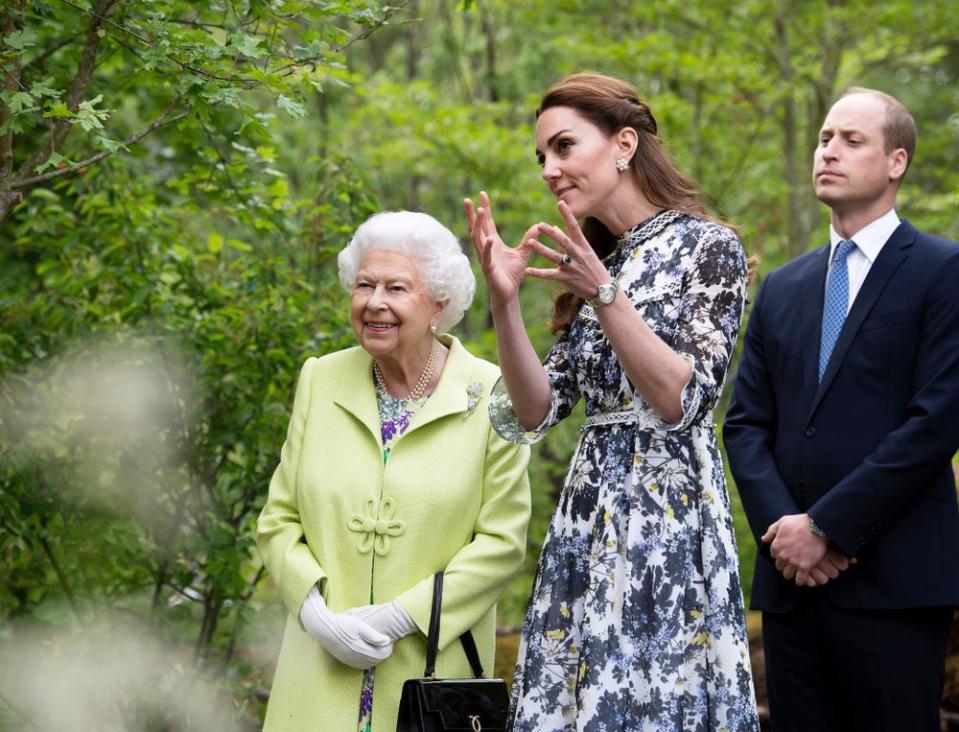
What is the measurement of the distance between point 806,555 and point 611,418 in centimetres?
65

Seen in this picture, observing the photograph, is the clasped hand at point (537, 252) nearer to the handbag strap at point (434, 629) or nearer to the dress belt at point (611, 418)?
the dress belt at point (611, 418)

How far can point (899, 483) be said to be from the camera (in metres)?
2.98

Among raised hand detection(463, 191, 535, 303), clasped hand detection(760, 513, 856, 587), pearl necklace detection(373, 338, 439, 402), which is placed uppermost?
pearl necklace detection(373, 338, 439, 402)

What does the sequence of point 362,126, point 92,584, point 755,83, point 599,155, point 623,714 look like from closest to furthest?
1. point 623,714
2. point 599,155
3. point 92,584
4. point 755,83
5. point 362,126

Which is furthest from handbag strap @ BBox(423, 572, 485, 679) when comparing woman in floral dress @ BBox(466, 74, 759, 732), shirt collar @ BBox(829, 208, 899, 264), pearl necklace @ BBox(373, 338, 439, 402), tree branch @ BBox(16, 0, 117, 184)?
tree branch @ BBox(16, 0, 117, 184)

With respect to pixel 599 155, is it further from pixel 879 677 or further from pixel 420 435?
pixel 879 677

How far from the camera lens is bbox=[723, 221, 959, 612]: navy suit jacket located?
118 inches

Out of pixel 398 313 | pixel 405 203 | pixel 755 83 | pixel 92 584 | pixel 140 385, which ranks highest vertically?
pixel 405 203

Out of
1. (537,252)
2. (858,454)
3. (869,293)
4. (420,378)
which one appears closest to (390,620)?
(420,378)

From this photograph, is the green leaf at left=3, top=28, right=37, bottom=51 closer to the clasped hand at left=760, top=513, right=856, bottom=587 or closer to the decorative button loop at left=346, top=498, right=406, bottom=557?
the decorative button loop at left=346, top=498, right=406, bottom=557

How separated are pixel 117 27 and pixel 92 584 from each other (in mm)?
2212

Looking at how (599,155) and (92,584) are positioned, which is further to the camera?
(92,584)

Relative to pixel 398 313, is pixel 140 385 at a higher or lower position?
higher

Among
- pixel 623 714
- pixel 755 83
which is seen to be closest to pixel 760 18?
pixel 755 83
